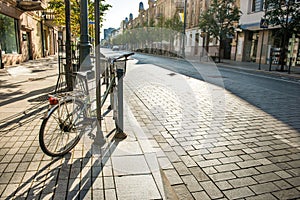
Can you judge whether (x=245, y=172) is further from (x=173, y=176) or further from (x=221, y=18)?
(x=221, y=18)

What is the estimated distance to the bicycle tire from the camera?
337cm

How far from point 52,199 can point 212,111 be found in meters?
4.62

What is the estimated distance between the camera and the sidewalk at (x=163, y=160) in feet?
9.26

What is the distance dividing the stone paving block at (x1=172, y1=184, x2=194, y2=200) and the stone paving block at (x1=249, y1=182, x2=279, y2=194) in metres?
0.76

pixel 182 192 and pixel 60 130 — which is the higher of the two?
pixel 60 130

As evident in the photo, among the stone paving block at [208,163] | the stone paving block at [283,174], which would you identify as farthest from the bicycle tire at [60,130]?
the stone paving block at [283,174]

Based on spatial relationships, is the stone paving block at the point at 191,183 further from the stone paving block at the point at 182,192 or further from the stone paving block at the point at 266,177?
the stone paving block at the point at 266,177

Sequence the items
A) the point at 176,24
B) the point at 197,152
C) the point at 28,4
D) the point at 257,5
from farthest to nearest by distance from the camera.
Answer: the point at 176,24 < the point at 257,5 < the point at 28,4 < the point at 197,152

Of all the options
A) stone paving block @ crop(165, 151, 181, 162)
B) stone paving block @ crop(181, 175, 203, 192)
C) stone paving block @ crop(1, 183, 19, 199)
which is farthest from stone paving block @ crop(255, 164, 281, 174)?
stone paving block @ crop(1, 183, 19, 199)

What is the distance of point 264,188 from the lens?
9.70 ft

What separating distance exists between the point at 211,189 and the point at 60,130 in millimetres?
2246

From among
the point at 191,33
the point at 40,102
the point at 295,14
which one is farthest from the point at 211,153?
the point at 191,33

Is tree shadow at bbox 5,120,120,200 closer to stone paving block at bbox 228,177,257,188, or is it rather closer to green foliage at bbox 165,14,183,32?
stone paving block at bbox 228,177,257,188

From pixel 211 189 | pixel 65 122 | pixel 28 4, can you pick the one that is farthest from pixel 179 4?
pixel 211 189
